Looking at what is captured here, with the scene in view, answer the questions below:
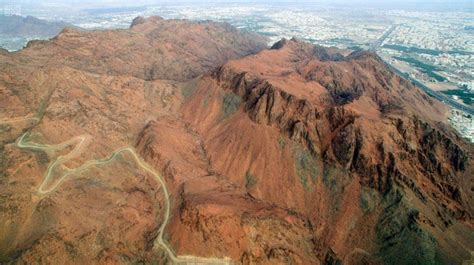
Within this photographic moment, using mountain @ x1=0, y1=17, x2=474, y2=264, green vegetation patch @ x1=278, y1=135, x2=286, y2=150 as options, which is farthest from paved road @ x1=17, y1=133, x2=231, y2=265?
green vegetation patch @ x1=278, y1=135, x2=286, y2=150

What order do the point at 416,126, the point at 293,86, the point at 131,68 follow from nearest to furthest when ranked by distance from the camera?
the point at 416,126 < the point at 293,86 < the point at 131,68

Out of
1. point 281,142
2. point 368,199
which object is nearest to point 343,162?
point 368,199

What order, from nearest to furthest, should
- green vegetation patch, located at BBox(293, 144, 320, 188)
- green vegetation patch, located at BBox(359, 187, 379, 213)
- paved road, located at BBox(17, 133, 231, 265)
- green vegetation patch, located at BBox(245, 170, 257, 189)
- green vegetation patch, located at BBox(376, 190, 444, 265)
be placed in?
1. green vegetation patch, located at BBox(376, 190, 444, 265)
2. paved road, located at BBox(17, 133, 231, 265)
3. green vegetation patch, located at BBox(359, 187, 379, 213)
4. green vegetation patch, located at BBox(293, 144, 320, 188)
5. green vegetation patch, located at BBox(245, 170, 257, 189)

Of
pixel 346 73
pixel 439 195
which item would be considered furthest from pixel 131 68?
pixel 439 195

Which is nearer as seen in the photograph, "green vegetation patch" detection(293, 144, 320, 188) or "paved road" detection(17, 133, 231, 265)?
"paved road" detection(17, 133, 231, 265)

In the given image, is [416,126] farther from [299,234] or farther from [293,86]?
[299,234]

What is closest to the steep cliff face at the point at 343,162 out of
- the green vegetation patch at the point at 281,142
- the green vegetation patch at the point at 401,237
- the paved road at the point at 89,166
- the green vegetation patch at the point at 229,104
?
the green vegetation patch at the point at 281,142

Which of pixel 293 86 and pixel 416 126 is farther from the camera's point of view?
pixel 293 86

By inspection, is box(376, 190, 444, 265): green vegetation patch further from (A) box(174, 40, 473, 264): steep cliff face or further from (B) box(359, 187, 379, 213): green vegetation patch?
(B) box(359, 187, 379, 213): green vegetation patch
